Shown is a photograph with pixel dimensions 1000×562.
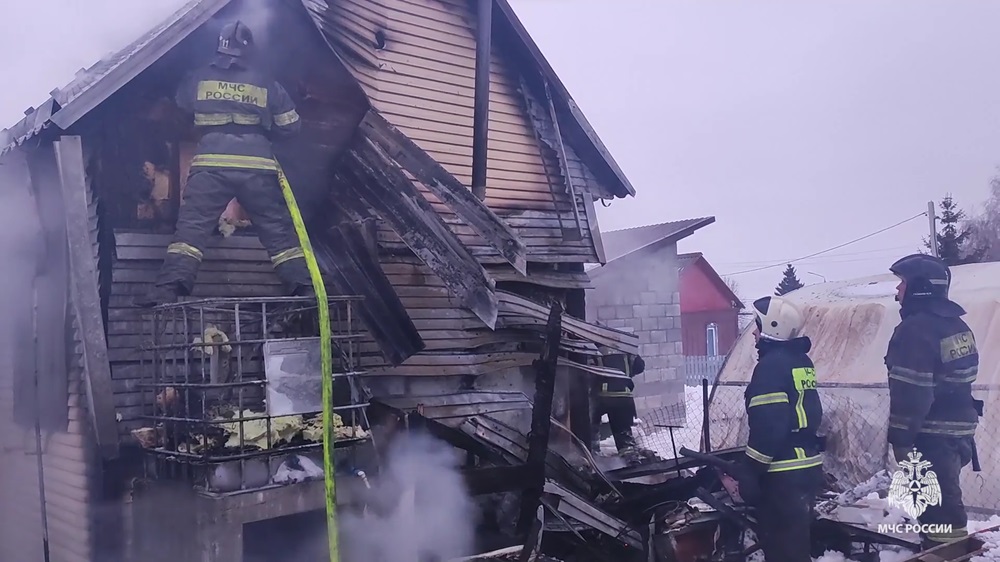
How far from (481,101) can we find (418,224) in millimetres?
3197

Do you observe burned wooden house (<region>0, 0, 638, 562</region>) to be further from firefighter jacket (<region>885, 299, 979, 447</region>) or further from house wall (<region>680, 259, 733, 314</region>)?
house wall (<region>680, 259, 733, 314</region>)

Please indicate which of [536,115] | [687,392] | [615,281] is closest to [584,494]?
[536,115]

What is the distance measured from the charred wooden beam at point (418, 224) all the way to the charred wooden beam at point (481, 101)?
2286 millimetres

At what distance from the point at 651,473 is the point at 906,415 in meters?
2.50

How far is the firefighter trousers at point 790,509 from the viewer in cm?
568

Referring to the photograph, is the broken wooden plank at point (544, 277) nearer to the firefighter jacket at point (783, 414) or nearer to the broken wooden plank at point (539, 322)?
the broken wooden plank at point (539, 322)

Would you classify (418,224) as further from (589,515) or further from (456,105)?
(456,105)

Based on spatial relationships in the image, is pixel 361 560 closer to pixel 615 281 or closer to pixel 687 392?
pixel 615 281

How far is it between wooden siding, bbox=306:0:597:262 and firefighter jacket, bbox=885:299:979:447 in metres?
4.16

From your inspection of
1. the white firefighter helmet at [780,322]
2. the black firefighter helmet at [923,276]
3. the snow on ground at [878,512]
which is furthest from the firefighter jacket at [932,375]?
the white firefighter helmet at [780,322]

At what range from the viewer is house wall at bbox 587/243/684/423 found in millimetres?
18031

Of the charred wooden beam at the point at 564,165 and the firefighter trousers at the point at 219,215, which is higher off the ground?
the charred wooden beam at the point at 564,165

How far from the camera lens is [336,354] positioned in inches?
221

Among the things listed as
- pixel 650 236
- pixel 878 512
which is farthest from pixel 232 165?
pixel 650 236
